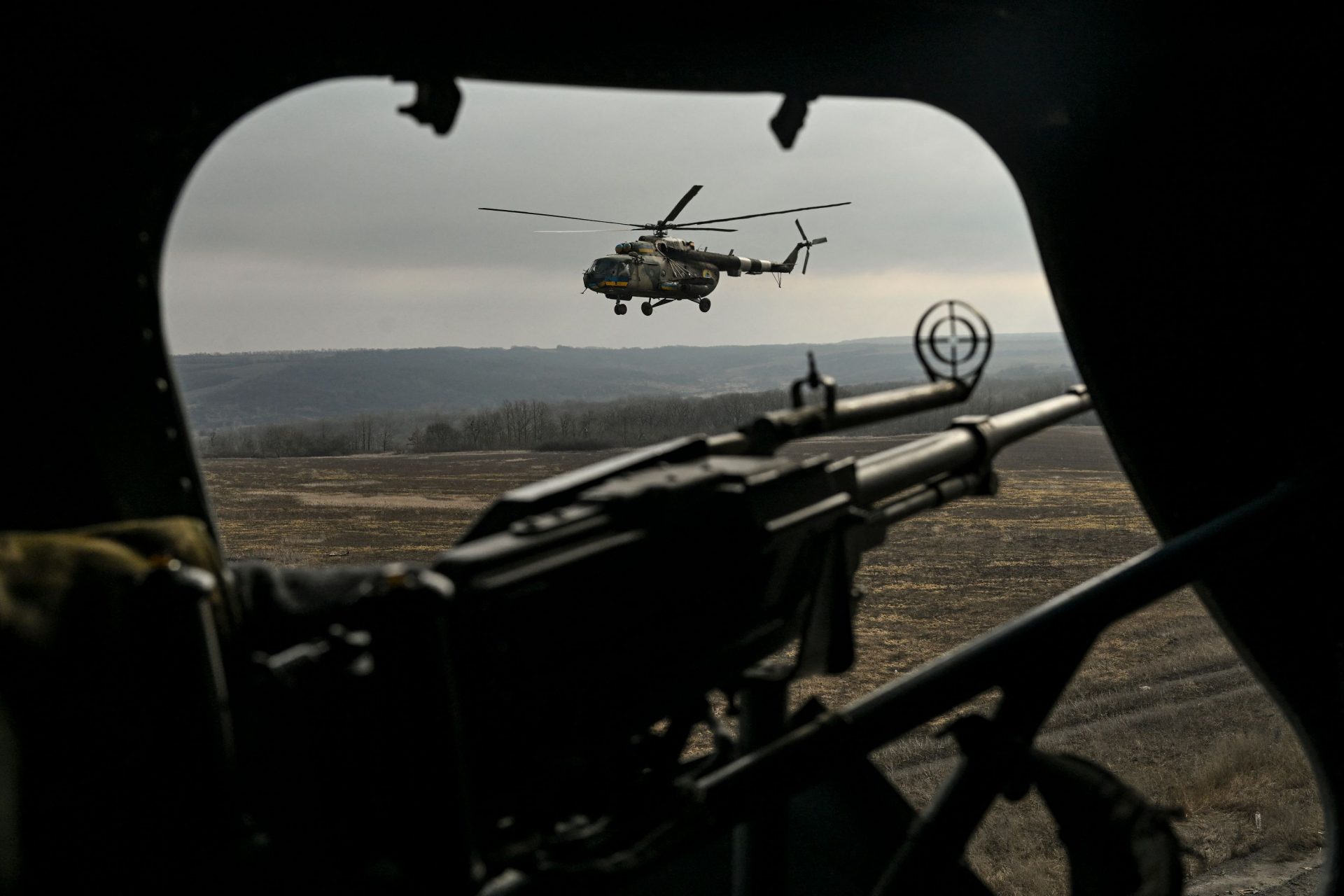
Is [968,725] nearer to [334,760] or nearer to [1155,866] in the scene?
[1155,866]

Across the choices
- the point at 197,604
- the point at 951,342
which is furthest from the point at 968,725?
the point at 197,604

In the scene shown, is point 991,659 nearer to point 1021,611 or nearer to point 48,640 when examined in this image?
point 48,640

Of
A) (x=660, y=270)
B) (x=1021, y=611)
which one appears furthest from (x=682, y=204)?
(x=1021, y=611)

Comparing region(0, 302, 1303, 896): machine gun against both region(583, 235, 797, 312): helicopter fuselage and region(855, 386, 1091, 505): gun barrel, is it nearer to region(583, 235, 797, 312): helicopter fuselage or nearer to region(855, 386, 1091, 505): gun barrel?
region(855, 386, 1091, 505): gun barrel

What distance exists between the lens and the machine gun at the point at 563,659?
1425 mm

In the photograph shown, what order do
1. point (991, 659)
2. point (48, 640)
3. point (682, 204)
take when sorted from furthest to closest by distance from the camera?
point (682, 204), point (991, 659), point (48, 640)

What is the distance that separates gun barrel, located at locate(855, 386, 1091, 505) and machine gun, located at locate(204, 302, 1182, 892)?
0.17 m

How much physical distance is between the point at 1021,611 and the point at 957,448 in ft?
49.7

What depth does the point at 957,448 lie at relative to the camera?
3117 millimetres

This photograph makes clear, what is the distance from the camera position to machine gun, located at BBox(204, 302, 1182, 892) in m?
1.42

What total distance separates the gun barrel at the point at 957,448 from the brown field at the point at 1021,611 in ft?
4.37

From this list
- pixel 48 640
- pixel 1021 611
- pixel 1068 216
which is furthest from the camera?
pixel 1021 611

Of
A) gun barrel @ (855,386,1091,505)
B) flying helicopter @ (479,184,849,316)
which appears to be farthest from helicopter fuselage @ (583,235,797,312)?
gun barrel @ (855,386,1091,505)

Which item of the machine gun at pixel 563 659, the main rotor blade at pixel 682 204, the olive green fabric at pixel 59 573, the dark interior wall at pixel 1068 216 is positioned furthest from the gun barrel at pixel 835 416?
the main rotor blade at pixel 682 204
